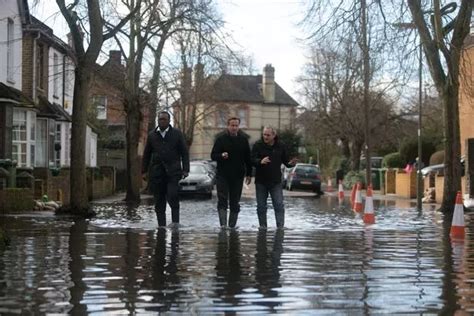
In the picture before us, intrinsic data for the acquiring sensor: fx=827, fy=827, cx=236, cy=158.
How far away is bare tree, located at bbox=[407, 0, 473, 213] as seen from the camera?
20.0 meters

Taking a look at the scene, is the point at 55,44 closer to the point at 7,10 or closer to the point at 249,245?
the point at 7,10

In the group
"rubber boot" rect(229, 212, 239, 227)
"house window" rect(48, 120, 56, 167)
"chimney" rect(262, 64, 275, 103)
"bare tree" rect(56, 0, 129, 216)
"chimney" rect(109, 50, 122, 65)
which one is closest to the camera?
"rubber boot" rect(229, 212, 239, 227)

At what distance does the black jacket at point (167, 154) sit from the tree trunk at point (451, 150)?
10127mm

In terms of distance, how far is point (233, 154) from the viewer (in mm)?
13180

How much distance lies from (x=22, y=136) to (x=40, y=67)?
15.3 feet

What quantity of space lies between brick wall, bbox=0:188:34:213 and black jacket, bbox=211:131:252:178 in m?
6.42

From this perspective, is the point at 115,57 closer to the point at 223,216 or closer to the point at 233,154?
the point at 223,216

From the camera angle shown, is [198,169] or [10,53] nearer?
[10,53]

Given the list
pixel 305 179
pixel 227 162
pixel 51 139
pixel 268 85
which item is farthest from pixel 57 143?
pixel 268 85

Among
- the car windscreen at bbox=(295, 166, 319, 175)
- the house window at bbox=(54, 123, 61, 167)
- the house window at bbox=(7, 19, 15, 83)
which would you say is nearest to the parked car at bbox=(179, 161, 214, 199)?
the house window at bbox=(54, 123, 61, 167)

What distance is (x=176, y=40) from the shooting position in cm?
2864

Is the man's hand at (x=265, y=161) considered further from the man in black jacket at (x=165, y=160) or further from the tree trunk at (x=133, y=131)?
the tree trunk at (x=133, y=131)

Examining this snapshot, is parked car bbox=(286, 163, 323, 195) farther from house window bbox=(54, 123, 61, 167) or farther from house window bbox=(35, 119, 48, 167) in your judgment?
house window bbox=(35, 119, 48, 167)

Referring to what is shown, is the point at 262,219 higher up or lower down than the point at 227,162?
lower down
